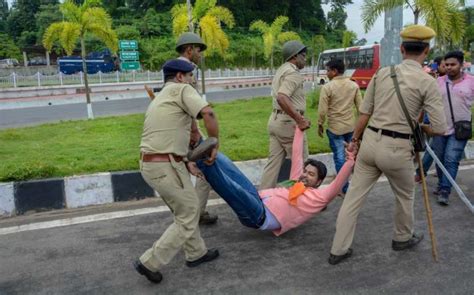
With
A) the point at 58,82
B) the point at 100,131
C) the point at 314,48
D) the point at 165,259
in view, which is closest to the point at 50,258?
the point at 165,259

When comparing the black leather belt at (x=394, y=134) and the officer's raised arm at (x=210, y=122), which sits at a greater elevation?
the officer's raised arm at (x=210, y=122)

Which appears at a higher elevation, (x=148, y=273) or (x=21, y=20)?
(x=21, y=20)

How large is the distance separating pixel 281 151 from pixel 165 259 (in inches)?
75.6

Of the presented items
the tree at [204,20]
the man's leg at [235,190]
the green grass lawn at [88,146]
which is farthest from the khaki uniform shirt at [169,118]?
the tree at [204,20]

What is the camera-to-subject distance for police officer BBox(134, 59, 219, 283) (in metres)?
2.96

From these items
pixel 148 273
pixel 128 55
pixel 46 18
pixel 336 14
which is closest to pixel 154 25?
pixel 46 18

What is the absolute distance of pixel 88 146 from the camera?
6590 mm

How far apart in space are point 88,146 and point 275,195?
12.5 ft

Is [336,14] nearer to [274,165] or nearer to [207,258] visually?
[274,165]

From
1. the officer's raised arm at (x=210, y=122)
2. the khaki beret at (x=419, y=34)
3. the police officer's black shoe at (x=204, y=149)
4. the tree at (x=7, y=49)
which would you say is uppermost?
the tree at (x=7, y=49)

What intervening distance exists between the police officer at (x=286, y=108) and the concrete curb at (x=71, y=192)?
149 centimetres

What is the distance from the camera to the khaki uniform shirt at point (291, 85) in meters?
4.18

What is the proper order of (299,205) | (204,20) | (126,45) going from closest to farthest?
(299,205) < (204,20) < (126,45)

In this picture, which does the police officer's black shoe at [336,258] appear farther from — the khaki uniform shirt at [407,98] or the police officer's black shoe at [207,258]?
the khaki uniform shirt at [407,98]
